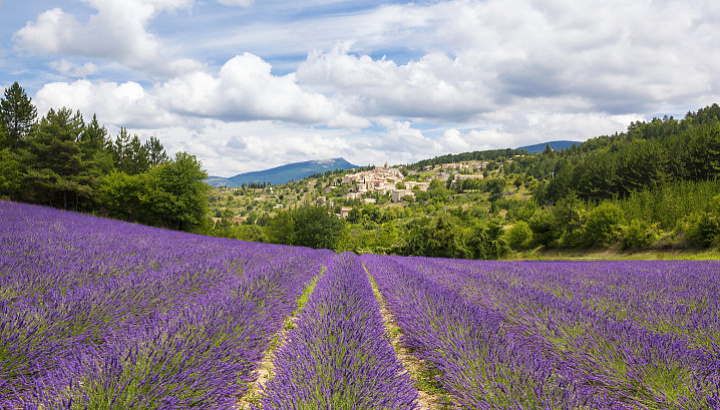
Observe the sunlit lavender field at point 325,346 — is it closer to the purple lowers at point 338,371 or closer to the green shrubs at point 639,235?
the purple lowers at point 338,371

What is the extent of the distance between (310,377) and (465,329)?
1927mm

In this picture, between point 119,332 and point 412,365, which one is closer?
point 119,332

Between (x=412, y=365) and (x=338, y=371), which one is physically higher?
(x=338, y=371)

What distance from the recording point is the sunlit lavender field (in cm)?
228

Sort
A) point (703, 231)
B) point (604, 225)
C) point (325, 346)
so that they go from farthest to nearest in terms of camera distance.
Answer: point (604, 225)
point (703, 231)
point (325, 346)

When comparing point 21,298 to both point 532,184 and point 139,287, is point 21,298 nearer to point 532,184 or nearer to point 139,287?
point 139,287

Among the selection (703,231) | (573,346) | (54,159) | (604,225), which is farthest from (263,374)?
(604,225)

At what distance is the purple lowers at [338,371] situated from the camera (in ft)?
7.34

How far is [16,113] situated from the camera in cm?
3316

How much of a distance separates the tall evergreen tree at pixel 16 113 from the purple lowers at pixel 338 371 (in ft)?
143

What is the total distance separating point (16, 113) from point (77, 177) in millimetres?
16351

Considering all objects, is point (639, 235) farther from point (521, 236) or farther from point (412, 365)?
point (412, 365)

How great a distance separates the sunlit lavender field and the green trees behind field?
Result: 25.4 meters

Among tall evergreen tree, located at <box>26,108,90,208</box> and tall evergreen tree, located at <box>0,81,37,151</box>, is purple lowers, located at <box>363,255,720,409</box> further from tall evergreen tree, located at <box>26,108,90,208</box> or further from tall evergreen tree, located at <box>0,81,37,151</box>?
tall evergreen tree, located at <box>0,81,37,151</box>
